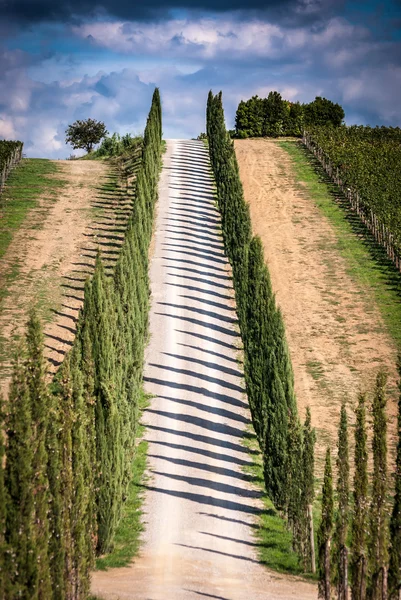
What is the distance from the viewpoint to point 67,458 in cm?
2166

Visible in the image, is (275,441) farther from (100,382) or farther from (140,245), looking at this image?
(140,245)

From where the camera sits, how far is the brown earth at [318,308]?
42.0 m

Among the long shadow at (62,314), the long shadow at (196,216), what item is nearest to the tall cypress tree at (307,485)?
the long shadow at (62,314)

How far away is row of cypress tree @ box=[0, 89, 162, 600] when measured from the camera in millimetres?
18391

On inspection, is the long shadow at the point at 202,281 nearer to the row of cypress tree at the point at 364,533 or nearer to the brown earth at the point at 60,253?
the brown earth at the point at 60,253

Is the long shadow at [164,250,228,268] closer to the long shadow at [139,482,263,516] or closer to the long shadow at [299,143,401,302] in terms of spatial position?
the long shadow at [299,143,401,302]

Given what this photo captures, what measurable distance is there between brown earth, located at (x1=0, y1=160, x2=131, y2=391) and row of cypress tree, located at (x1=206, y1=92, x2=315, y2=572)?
862 centimetres

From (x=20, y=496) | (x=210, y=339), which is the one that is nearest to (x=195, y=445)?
(x=210, y=339)

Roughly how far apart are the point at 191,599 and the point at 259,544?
5.22 metres

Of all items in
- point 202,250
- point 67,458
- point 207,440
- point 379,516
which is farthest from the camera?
point 202,250

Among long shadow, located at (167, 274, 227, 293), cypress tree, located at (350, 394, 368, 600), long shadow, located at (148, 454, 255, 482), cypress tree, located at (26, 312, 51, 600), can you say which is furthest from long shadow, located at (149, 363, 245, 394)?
cypress tree, located at (26, 312, 51, 600)

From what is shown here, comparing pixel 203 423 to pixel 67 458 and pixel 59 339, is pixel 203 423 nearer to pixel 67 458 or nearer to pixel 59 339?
pixel 59 339

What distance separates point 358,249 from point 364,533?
38466 millimetres

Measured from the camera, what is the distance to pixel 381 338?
156 feet
